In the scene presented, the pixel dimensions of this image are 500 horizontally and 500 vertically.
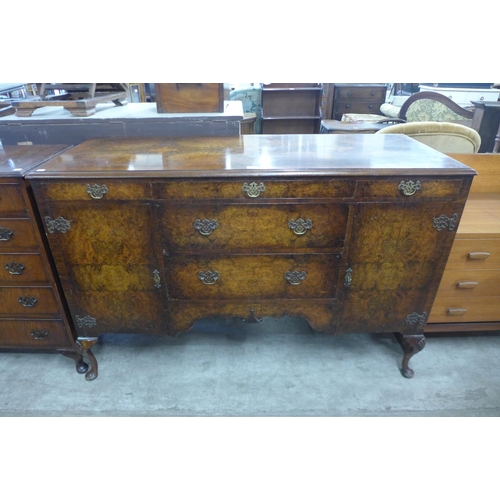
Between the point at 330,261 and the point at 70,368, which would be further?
the point at 70,368

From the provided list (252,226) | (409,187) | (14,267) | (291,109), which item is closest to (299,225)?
(252,226)

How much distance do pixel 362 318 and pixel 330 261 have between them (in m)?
0.34

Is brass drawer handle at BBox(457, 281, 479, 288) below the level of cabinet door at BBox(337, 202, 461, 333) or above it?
below

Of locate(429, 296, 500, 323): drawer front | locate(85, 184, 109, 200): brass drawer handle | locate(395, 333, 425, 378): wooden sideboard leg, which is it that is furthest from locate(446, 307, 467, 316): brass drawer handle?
locate(85, 184, 109, 200): brass drawer handle

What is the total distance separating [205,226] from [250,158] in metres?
0.33

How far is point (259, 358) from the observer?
191cm

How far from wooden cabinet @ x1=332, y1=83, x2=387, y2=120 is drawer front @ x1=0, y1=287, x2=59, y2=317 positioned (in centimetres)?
513

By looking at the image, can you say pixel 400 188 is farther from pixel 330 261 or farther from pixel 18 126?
pixel 18 126

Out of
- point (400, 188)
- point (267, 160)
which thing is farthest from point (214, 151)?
point (400, 188)

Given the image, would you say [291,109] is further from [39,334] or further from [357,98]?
[39,334]

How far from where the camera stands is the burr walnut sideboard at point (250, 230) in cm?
132

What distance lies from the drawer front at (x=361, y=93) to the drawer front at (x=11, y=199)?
16.8ft

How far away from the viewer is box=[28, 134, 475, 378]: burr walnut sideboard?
1.32 meters

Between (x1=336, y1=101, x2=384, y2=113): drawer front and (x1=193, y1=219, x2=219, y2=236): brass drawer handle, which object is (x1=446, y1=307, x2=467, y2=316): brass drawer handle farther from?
(x1=336, y1=101, x2=384, y2=113): drawer front
